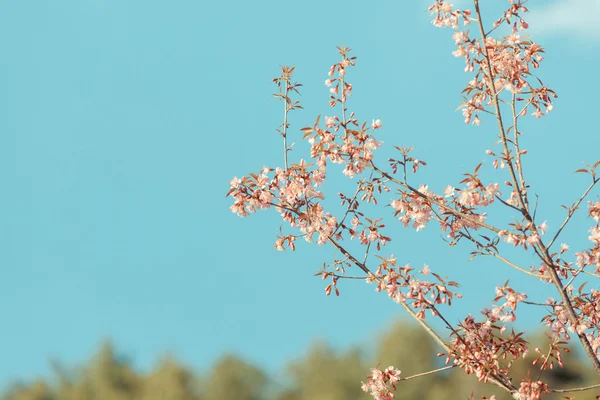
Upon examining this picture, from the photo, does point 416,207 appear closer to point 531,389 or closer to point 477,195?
point 477,195

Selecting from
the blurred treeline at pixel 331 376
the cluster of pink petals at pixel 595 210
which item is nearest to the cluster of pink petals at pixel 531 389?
the cluster of pink petals at pixel 595 210

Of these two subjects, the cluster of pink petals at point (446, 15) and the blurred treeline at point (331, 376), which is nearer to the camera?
the cluster of pink petals at point (446, 15)

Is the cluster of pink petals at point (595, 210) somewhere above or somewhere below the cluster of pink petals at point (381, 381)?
above

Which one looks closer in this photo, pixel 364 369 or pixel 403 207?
pixel 403 207

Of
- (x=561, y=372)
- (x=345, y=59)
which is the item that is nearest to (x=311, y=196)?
(x=345, y=59)

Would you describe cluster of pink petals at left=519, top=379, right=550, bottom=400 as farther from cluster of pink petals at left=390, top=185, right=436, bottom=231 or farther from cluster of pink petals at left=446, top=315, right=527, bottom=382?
cluster of pink petals at left=390, top=185, right=436, bottom=231

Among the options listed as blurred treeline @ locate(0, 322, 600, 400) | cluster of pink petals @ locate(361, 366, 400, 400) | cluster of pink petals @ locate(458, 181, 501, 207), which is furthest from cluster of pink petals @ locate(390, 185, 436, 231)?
blurred treeline @ locate(0, 322, 600, 400)

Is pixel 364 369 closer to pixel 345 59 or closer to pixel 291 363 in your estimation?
pixel 291 363

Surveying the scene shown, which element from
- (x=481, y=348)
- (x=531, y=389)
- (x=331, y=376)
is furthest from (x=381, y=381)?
(x=331, y=376)

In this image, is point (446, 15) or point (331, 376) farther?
point (331, 376)

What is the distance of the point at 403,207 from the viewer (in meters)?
3.90

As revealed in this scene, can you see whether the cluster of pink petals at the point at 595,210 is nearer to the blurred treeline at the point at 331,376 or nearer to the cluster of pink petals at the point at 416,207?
the cluster of pink petals at the point at 416,207

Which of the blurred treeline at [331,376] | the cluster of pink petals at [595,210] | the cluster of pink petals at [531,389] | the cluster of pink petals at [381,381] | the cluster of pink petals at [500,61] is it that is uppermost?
the blurred treeline at [331,376]

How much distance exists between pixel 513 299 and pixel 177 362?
34.4 ft
